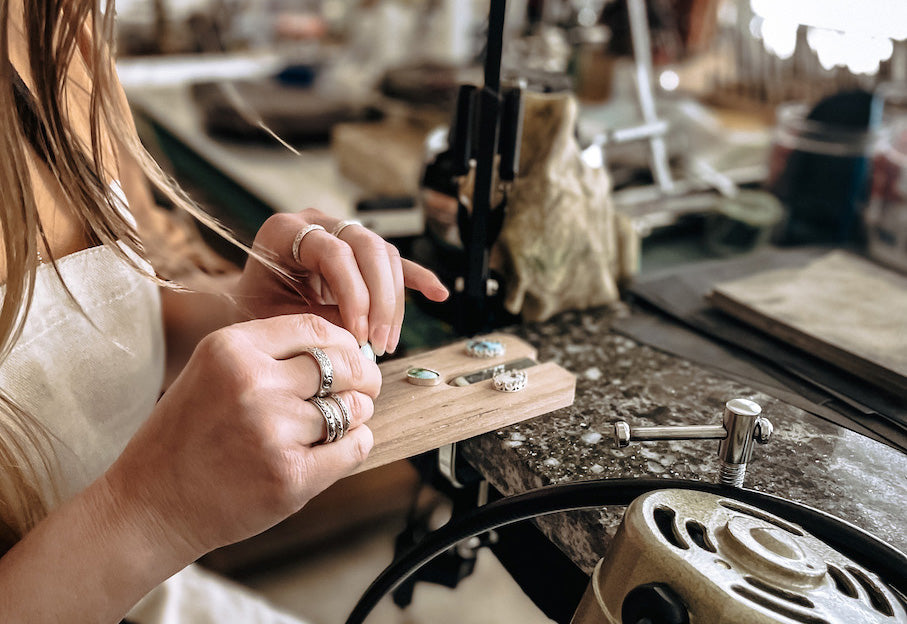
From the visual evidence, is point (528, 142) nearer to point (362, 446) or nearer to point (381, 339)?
point (381, 339)

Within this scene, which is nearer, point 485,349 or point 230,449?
point 230,449

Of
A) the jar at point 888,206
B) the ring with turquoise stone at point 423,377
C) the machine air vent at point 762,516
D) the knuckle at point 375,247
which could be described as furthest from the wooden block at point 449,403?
the jar at point 888,206

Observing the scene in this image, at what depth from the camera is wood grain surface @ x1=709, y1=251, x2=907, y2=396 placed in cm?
69

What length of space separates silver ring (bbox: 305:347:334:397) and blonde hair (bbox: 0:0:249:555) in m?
0.12

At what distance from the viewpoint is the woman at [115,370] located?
1.53 ft

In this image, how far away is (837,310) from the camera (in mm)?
785

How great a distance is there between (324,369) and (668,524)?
253mm

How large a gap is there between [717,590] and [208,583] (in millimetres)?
632

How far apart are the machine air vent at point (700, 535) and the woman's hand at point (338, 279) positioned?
30cm

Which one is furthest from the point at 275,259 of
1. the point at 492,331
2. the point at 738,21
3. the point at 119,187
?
the point at 738,21

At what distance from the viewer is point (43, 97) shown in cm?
53

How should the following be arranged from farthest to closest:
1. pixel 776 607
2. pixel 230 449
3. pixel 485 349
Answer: pixel 485 349, pixel 230 449, pixel 776 607

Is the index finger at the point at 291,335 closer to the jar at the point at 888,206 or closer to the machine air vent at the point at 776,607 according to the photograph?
the machine air vent at the point at 776,607

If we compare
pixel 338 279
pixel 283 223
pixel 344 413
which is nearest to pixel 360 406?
pixel 344 413
